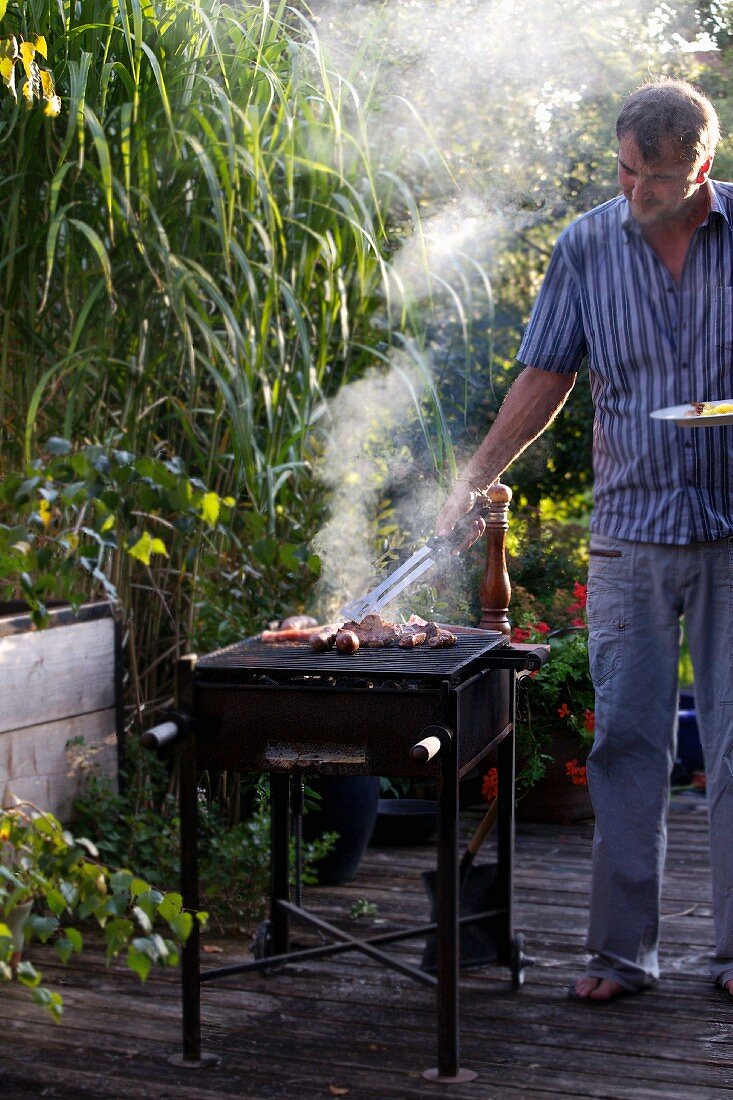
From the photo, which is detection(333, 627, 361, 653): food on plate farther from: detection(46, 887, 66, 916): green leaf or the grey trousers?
detection(46, 887, 66, 916): green leaf

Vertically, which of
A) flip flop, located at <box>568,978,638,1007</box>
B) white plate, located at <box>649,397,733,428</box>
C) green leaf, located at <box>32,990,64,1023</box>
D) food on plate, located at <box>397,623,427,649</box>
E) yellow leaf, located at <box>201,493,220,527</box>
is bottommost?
flip flop, located at <box>568,978,638,1007</box>

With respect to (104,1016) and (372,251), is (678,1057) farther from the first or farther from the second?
(372,251)

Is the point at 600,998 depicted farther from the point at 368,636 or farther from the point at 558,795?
the point at 558,795

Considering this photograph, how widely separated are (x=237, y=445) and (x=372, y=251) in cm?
78

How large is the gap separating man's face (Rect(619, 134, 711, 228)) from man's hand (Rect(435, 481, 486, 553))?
62 cm

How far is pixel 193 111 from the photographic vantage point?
8.81ft

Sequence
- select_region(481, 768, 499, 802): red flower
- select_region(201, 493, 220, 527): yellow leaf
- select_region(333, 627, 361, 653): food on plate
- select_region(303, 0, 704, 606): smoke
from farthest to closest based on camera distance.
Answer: select_region(303, 0, 704, 606): smoke
select_region(481, 768, 499, 802): red flower
select_region(333, 627, 361, 653): food on plate
select_region(201, 493, 220, 527): yellow leaf

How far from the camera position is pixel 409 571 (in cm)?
251

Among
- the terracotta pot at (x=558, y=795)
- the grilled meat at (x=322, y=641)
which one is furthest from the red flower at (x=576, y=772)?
the grilled meat at (x=322, y=641)

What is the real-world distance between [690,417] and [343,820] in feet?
5.08

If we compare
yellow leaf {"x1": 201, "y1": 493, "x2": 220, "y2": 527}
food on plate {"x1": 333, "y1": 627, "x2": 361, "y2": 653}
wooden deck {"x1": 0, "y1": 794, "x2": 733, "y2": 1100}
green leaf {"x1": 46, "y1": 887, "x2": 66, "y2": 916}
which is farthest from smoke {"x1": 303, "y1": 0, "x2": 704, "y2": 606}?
green leaf {"x1": 46, "y1": 887, "x2": 66, "y2": 916}

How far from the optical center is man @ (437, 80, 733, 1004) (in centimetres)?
234

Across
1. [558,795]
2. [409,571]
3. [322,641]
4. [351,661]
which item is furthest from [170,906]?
[558,795]

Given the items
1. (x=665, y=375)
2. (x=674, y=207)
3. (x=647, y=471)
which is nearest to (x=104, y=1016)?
(x=647, y=471)
